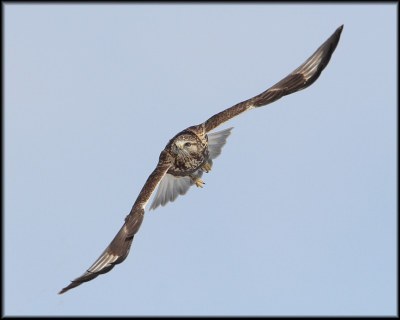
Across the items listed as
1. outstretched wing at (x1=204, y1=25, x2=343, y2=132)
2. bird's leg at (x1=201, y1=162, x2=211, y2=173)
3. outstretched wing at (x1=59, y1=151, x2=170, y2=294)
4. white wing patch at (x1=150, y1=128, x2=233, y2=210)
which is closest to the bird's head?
outstretched wing at (x1=204, y1=25, x2=343, y2=132)

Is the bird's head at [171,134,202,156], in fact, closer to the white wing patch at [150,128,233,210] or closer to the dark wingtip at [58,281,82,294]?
the white wing patch at [150,128,233,210]

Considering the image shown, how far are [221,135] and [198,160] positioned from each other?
4.62 feet

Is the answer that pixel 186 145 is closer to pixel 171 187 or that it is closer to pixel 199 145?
pixel 199 145

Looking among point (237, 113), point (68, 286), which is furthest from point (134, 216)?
point (237, 113)

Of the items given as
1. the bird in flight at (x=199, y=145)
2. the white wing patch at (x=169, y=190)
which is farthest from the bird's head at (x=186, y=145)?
the white wing patch at (x=169, y=190)

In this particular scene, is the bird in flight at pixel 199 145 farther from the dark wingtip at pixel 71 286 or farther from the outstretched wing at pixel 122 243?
the dark wingtip at pixel 71 286

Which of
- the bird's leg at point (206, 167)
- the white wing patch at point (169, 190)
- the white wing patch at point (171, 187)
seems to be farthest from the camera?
the white wing patch at point (169, 190)

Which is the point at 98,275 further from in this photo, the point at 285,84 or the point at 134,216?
the point at 285,84

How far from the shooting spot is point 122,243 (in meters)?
17.6

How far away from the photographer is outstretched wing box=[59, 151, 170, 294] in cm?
1656

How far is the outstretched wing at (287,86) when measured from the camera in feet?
66.2

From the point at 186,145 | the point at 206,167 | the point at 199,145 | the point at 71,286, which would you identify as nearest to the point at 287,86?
the point at 199,145

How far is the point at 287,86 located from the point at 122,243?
6.41m

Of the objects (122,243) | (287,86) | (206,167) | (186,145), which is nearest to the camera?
(122,243)
